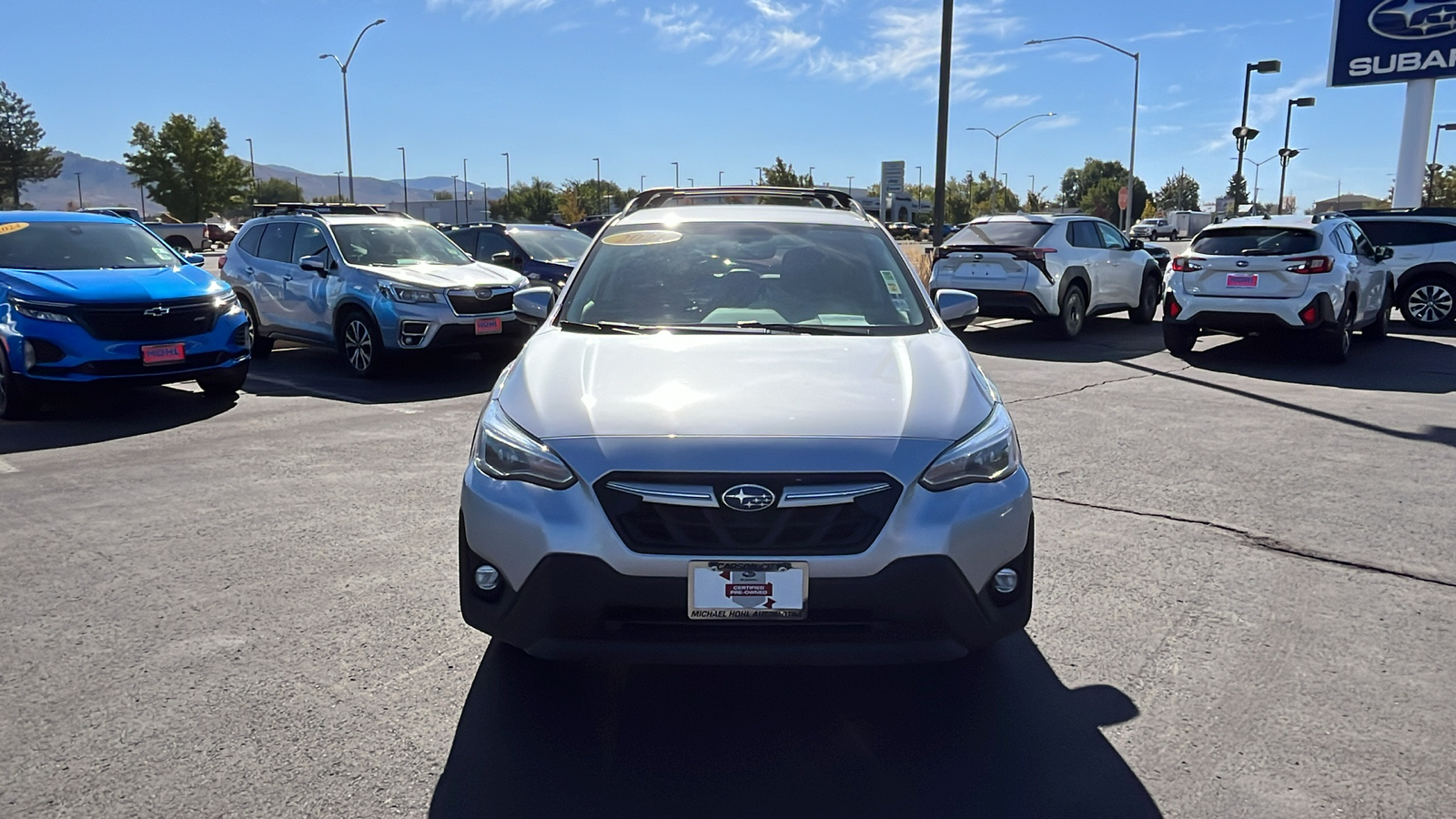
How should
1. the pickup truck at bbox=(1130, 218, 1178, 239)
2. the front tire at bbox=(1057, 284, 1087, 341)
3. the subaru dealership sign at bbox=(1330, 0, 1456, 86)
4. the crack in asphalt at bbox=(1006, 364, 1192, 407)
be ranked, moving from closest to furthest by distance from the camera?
the crack in asphalt at bbox=(1006, 364, 1192, 407) < the front tire at bbox=(1057, 284, 1087, 341) < the subaru dealership sign at bbox=(1330, 0, 1456, 86) < the pickup truck at bbox=(1130, 218, 1178, 239)

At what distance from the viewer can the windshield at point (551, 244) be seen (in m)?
14.1

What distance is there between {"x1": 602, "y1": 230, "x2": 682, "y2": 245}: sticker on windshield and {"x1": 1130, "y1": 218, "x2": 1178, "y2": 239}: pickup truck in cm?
6255

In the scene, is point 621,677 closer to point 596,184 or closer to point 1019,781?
point 1019,781

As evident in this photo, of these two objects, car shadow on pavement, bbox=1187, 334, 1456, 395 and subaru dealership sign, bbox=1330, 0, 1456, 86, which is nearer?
car shadow on pavement, bbox=1187, 334, 1456, 395

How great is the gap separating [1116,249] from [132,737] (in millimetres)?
14419

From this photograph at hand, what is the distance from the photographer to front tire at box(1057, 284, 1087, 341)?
1378 centimetres

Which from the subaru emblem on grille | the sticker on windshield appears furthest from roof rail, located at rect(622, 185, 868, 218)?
the subaru emblem on grille

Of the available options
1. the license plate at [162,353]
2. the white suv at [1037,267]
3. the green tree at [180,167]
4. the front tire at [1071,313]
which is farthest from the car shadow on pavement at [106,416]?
the green tree at [180,167]

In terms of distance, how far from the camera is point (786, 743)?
→ 317cm

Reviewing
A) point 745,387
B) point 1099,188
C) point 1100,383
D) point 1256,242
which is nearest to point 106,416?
point 745,387

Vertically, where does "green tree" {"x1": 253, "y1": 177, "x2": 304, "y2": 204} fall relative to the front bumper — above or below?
above

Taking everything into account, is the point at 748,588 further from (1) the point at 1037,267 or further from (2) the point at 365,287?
(1) the point at 1037,267

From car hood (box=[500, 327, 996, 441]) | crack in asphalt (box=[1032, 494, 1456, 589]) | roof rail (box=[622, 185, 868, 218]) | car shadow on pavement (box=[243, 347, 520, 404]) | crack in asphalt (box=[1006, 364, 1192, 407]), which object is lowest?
car shadow on pavement (box=[243, 347, 520, 404])

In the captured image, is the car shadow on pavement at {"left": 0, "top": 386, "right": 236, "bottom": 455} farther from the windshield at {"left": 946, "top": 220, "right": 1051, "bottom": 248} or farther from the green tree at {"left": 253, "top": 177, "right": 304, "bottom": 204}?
the green tree at {"left": 253, "top": 177, "right": 304, "bottom": 204}
